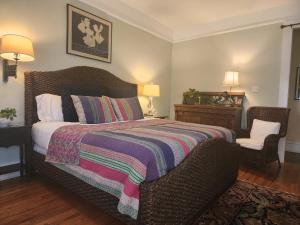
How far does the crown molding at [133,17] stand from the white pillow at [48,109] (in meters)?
1.61

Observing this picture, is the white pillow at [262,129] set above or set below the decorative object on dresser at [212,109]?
below

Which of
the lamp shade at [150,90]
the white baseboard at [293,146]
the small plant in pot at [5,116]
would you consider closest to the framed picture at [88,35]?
the lamp shade at [150,90]

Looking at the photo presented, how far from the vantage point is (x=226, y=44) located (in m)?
4.17

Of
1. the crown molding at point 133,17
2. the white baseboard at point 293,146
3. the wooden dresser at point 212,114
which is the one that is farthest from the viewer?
the white baseboard at point 293,146

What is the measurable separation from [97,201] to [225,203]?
1.19m

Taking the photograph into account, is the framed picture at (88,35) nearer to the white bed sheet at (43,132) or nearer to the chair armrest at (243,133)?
the white bed sheet at (43,132)

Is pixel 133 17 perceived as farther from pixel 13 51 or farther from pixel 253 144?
pixel 253 144

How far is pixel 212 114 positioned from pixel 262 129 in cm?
89

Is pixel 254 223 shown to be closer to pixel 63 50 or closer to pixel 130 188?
pixel 130 188

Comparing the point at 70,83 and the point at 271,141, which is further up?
the point at 70,83

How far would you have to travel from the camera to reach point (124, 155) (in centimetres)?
144

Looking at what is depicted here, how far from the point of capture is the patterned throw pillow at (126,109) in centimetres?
284

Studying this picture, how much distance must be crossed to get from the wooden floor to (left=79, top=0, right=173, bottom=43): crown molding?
8.68 feet

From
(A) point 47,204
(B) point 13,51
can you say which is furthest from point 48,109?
(A) point 47,204
